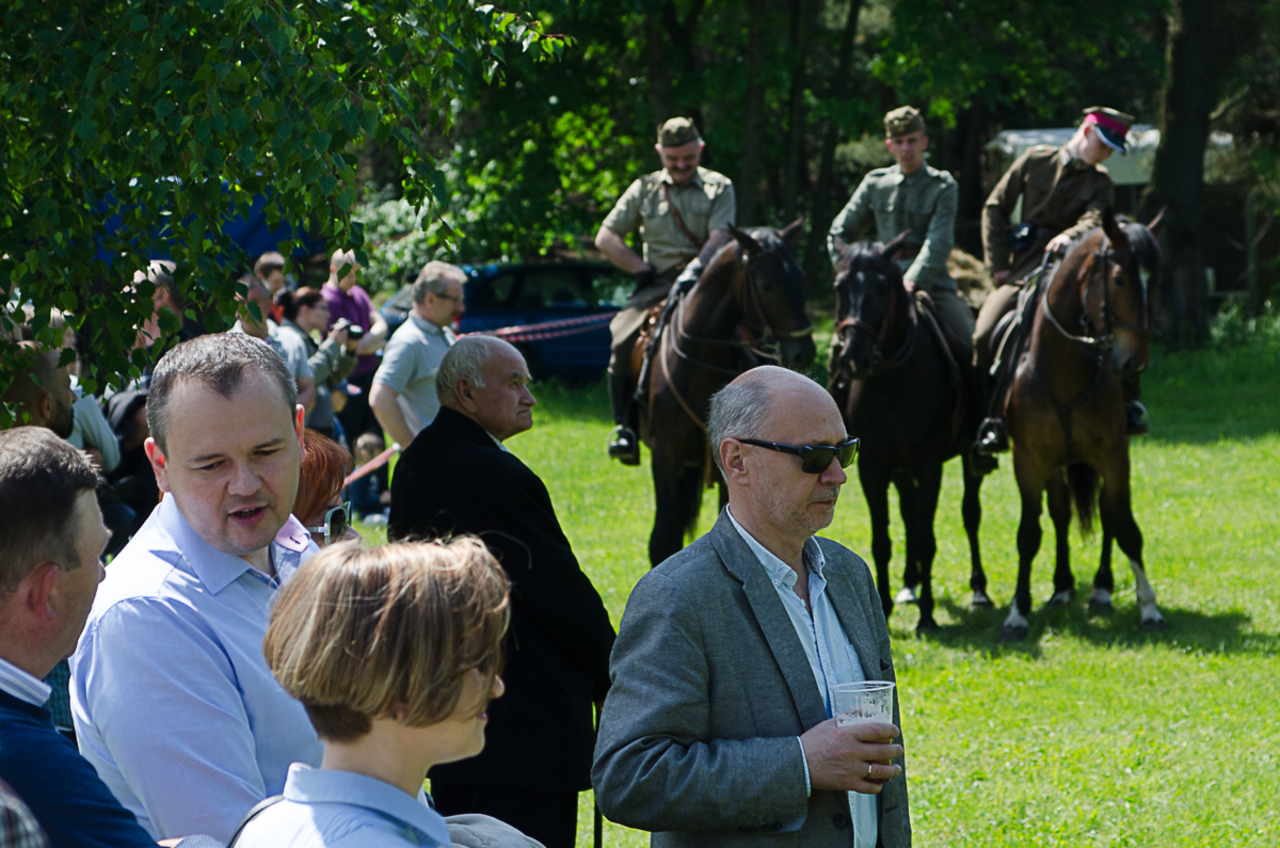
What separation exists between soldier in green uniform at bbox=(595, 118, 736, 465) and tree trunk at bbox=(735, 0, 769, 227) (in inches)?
417

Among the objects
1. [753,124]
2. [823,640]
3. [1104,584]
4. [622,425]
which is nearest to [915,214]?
[622,425]

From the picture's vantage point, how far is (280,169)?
3613 mm

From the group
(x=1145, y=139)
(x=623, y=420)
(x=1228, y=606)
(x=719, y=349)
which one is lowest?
(x=1228, y=606)

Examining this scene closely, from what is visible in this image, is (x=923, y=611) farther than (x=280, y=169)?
Yes

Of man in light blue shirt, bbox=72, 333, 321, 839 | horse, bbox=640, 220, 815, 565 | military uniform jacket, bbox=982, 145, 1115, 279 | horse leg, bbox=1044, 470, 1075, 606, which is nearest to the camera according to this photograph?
man in light blue shirt, bbox=72, 333, 321, 839

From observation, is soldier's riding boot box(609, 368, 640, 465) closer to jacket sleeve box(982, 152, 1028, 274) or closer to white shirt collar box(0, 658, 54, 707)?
jacket sleeve box(982, 152, 1028, 274)

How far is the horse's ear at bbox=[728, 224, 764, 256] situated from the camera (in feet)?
26.2

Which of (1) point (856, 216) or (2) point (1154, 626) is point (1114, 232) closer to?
(1) point (856, 216)

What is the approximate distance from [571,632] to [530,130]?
752 inches

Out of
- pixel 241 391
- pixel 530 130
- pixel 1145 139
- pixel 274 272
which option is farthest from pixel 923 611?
pixel 1145 139

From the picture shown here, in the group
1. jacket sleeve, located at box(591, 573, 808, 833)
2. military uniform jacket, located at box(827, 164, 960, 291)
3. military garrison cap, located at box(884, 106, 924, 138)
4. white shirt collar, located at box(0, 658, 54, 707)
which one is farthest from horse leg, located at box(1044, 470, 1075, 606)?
white shirt collar, located at box(0, 658, 54, 707)

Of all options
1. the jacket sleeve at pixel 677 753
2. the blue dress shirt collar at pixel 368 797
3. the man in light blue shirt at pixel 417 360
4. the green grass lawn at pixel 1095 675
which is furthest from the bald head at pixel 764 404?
the man in light blue shirt at pixel 417 360

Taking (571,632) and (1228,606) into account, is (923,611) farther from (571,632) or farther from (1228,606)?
(571,632)

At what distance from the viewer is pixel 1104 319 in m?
7.74
